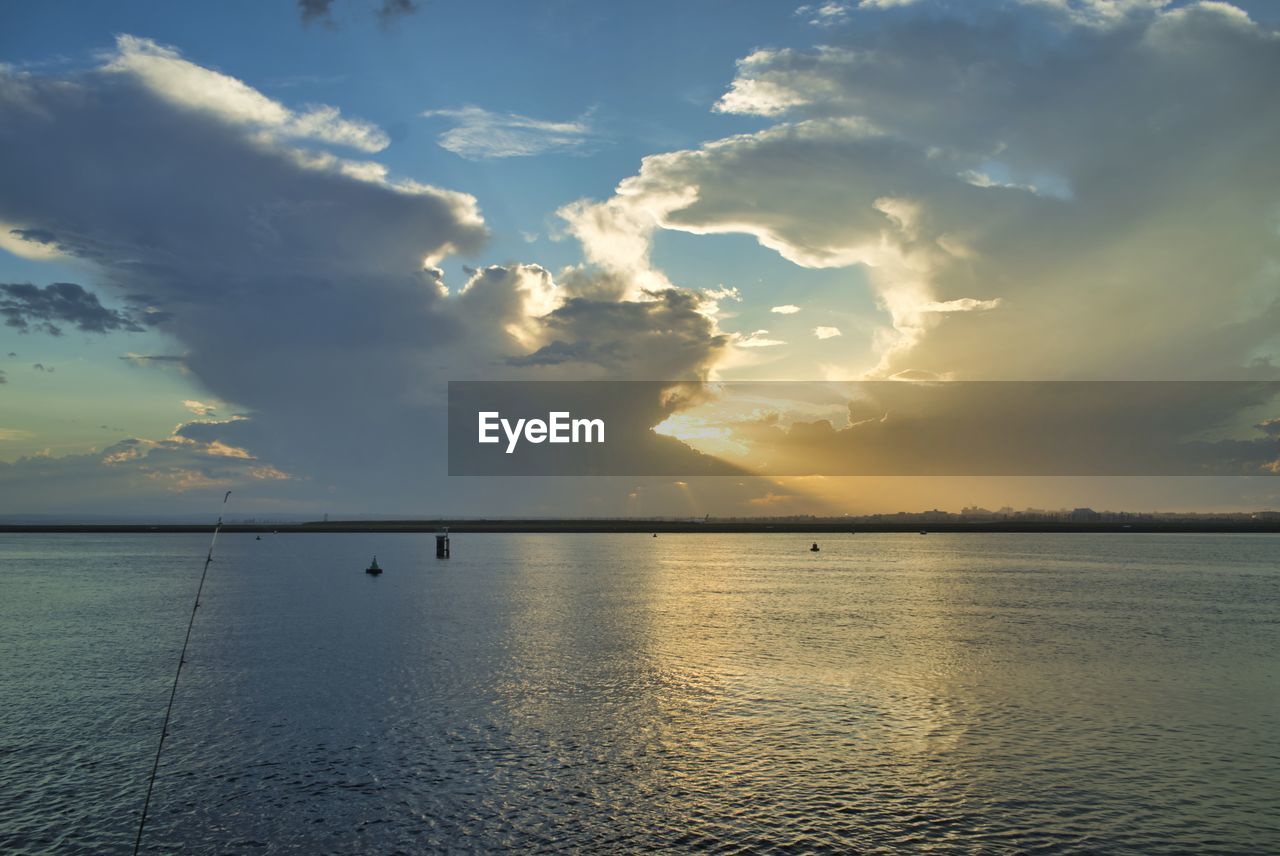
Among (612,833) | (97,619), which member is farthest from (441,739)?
(97,619)

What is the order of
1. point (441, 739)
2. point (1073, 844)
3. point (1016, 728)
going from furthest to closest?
point (1016, 728) → point (441, 739) → point (1073, 844)

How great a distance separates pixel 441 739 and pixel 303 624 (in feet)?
119

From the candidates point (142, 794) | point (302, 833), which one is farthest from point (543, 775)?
point (142, 794)

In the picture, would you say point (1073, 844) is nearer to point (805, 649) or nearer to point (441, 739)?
point (441, 739)

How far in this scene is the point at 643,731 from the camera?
30016 mm

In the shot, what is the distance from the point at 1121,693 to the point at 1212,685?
566cm

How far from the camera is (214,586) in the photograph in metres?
95.6

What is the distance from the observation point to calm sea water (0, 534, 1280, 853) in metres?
20.7

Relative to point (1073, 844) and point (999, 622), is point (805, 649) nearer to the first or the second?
point (999, 622)

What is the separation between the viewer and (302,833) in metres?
20.3

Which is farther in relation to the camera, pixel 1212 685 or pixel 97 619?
pixel 97 619

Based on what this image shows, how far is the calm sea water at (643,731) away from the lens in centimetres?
2070

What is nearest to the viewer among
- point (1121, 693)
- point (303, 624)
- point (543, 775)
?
point (543, 775)

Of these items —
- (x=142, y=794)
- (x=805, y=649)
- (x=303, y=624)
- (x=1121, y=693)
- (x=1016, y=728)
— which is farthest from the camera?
(x=303, y=624)
